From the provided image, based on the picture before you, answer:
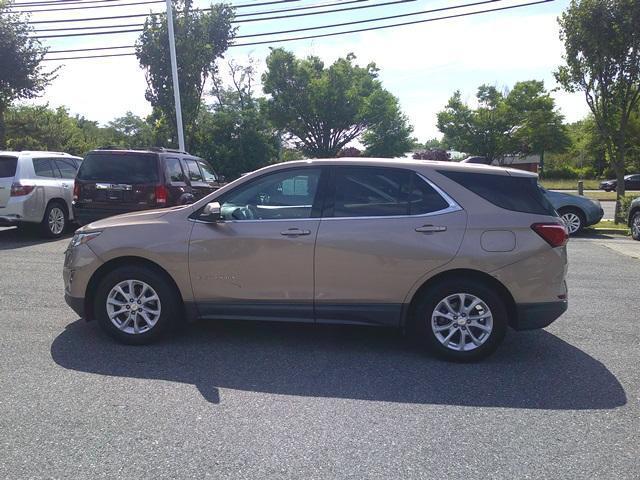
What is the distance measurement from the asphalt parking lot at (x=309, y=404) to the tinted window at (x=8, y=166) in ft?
19.0

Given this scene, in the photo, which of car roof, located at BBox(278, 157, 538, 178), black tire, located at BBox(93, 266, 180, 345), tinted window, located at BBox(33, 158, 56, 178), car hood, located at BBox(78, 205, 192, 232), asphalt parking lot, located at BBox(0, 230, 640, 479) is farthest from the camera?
tinted window, located at BBox(33, 158, 56, 178)

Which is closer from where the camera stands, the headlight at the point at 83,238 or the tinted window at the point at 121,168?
the headlight at the point at 83,238

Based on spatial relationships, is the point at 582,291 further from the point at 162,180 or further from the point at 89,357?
the point at 162,180

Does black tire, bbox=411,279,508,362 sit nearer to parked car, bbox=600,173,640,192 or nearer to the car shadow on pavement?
the car shadow on pavement

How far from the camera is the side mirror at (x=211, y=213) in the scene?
4770 mm

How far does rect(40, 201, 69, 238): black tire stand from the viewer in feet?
37.2

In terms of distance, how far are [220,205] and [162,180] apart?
18.1ft

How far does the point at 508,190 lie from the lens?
15.5 feet

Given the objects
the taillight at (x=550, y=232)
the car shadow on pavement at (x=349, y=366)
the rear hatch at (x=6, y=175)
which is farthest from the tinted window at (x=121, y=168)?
the taillight at (x=550, y=232)

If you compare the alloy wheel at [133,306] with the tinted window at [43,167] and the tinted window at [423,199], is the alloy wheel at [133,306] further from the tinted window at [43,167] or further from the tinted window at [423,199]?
the tinted window at [43,167]

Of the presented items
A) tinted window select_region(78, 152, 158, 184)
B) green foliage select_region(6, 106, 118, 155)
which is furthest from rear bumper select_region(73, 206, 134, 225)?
green foliage select_region(6, 106, 118, 155)

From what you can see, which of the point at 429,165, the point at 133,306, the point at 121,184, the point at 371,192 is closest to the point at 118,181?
the point at 121,184

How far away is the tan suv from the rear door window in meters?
7.25

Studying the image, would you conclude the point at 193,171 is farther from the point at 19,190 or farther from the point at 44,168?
the point at 19,190
